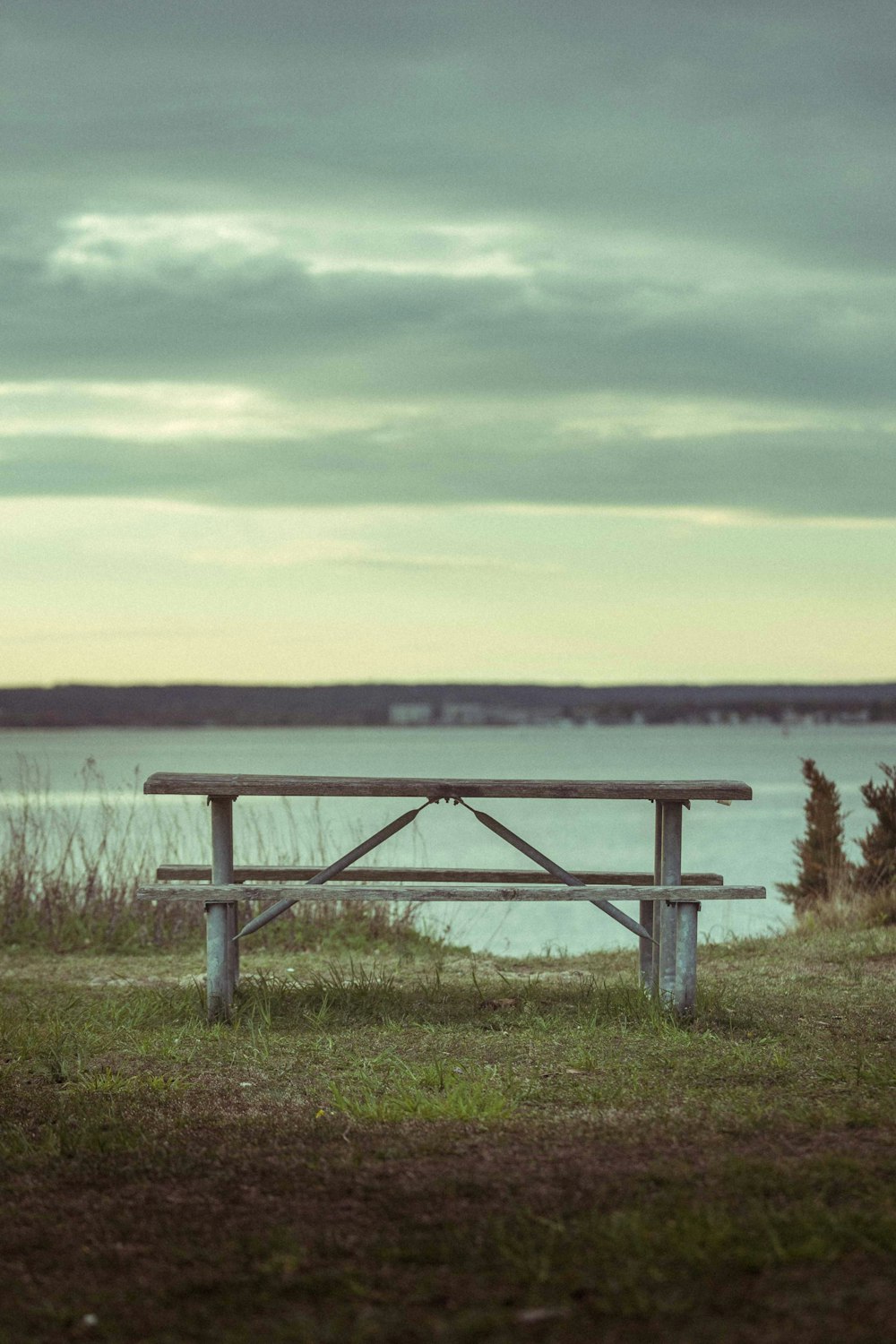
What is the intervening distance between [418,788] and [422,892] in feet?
1.68

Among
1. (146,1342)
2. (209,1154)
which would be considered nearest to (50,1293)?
(146,1342)

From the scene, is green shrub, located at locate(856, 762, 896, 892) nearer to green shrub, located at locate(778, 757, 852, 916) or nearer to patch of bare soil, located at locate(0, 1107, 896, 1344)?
green shrub, located at locate(778, 757, 852, 916)

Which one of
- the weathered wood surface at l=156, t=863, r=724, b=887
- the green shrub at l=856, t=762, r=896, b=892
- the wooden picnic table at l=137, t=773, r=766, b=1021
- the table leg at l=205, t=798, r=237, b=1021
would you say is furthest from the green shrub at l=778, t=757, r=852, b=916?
the table leg at l=205, t=798, r=237, b=1021

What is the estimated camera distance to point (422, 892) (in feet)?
22.9

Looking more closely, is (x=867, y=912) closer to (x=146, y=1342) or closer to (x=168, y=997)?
(x=168, y=997)

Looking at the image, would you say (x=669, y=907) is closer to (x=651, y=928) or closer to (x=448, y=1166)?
(x=651, y=928)

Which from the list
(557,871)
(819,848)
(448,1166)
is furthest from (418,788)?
(819,848)

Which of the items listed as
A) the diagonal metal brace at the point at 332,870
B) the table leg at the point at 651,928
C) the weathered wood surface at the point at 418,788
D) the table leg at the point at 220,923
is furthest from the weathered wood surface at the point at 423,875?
the weathered wood surface at the point at 418,788

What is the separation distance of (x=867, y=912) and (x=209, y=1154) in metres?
8.09

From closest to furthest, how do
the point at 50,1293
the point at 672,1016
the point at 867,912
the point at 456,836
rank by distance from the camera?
the point at 50,1293, the point at 672,1016, the point at 867,912, the point at 456,836

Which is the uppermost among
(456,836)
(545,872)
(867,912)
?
(545,872)

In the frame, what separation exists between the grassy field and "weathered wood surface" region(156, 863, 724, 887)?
587 mm

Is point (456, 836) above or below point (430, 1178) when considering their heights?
below

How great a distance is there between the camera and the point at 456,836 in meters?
46.8
